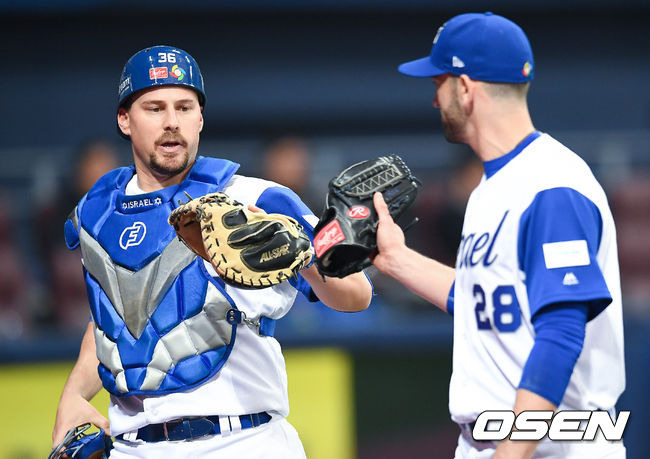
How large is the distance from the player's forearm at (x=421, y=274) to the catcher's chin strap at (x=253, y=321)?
1.73 feet

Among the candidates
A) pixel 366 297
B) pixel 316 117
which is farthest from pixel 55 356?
pixel 316 117

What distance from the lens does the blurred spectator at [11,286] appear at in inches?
269

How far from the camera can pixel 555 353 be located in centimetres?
254

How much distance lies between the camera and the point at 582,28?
1236 cm

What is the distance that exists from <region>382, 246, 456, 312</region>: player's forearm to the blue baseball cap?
61cm

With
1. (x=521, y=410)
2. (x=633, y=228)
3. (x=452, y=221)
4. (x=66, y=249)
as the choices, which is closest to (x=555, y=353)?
(x=521, y=410)

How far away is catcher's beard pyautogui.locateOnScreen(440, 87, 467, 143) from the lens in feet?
9.83

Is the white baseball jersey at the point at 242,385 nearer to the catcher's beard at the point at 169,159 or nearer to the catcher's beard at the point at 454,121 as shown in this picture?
the catcher's beard at the point at 169,159

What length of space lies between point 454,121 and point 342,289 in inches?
28.4

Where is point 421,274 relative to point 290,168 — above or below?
below

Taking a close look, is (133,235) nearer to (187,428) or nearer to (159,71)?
(159,71)

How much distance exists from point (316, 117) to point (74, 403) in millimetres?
8676

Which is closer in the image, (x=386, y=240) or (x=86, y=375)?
(x=386, y=240)

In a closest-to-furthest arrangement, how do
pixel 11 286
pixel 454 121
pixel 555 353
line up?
pixel 555 353
pixel 454 121
pixel 11 286
